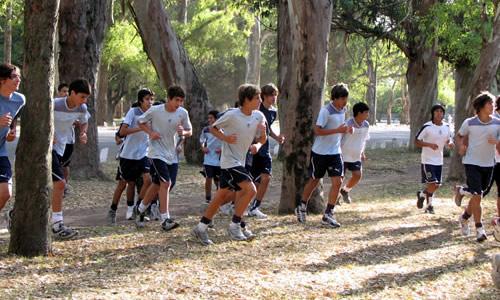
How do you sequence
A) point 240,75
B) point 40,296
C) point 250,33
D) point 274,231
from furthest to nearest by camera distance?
point 240,75, point 250,33, point 274,231, point 40,296

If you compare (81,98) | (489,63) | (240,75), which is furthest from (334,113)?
(240,75)

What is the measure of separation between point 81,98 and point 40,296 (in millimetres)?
3212

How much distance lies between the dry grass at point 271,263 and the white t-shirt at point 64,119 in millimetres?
1149

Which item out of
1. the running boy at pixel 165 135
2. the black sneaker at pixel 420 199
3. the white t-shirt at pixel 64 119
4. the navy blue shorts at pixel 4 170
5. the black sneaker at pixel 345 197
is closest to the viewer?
the navy blue shorts at pixel 4 170

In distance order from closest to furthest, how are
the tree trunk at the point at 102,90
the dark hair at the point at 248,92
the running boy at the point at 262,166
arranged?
the dark hair at the point at 248,92, the running boy at the point at 262,166, the tree trunk at the point at 102,90

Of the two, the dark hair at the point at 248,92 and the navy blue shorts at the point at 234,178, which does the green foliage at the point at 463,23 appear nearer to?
the dark hair at the point at 248,92

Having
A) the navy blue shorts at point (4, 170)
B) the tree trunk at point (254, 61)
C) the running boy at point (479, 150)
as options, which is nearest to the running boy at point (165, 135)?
the navy blue shorts at point (4, 170)

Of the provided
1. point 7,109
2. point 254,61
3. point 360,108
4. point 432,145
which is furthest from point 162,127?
point 254,61

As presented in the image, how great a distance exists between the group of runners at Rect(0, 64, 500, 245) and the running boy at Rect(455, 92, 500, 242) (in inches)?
0.5

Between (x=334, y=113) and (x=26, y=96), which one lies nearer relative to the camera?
(x=26, y=96)

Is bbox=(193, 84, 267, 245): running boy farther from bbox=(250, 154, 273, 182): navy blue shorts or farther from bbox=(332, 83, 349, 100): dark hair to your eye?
bbox=(250, 154, 273, 182): navy blue shorts

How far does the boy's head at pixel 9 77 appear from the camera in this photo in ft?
22.3

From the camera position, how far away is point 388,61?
5703 centimetres

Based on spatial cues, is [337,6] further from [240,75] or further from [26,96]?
[240,75]
